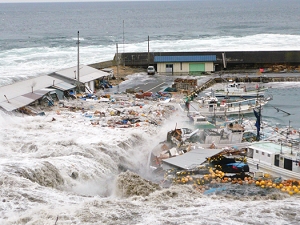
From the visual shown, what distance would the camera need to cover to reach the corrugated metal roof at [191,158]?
813 inches

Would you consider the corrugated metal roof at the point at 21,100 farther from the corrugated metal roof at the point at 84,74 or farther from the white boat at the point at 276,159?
the white boat at the point at 276,159

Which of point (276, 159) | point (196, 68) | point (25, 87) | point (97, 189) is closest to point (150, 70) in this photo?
point (196, 68)

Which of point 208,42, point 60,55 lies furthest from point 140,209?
point 208,42

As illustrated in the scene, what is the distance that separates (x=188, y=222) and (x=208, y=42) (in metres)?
56.4

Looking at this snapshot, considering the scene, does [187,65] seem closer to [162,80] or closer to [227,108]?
[162,80]

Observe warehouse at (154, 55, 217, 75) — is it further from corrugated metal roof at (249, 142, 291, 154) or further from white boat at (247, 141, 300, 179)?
white boat at (247, 141, 300, 179)

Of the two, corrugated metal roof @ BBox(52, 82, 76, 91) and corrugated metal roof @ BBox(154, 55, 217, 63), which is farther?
corrugated metal roof @ BBox(154, 55, 217, 63)

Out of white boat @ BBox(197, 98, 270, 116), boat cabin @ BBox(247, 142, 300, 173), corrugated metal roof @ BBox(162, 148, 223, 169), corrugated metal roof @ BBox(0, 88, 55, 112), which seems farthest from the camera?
white boat @ BBox(197, 98, 270, 116)

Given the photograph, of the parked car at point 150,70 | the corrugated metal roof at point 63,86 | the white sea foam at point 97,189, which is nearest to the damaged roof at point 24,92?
the corrugated metal roof at point 63,86

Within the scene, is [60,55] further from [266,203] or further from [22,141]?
[266,203]

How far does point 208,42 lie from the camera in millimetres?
70375

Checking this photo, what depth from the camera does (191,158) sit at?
69.7ft

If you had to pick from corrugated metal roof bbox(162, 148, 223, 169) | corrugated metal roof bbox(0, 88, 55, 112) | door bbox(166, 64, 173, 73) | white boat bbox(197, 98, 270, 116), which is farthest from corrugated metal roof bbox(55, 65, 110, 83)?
corrugated metal roof bbox(162, 148, 223, 169)

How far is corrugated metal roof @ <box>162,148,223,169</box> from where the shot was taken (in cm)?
2064
